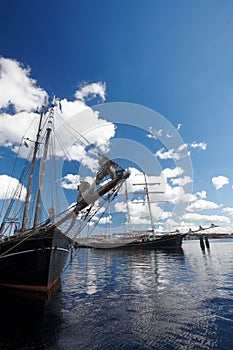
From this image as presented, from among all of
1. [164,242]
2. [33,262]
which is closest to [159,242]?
[164,242]

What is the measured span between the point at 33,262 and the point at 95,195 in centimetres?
597

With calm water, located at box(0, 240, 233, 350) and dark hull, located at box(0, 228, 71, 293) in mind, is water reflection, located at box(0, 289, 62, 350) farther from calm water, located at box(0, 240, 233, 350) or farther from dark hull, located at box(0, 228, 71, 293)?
dark hull, located at box(0, 228, 71, 293)

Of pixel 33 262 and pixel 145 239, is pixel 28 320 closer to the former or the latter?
pixel 33 262

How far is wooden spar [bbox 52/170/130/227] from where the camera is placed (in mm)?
14155

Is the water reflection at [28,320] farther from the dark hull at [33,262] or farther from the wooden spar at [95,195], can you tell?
the wooden spar at [95,195]

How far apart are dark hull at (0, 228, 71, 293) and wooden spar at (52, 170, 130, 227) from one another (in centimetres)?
120

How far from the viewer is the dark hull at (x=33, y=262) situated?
12.6m

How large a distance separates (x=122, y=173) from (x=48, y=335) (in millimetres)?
9630

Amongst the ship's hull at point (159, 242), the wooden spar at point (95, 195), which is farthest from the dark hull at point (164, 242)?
the wooden spar at point (95, 195)

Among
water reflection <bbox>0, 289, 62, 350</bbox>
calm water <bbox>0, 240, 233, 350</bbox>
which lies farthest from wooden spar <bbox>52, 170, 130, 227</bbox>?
calm water <bbox>0, 240, 233, 350</bbox>

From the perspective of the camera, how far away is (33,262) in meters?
12.7

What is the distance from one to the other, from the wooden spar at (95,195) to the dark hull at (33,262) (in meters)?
1.20

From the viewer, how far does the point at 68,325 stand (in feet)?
27.7

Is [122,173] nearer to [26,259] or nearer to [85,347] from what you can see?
[26,259]
